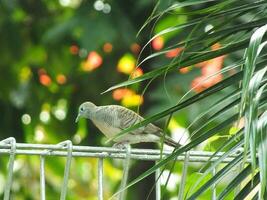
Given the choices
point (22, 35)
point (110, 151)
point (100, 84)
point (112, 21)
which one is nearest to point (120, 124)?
point (112, 21)

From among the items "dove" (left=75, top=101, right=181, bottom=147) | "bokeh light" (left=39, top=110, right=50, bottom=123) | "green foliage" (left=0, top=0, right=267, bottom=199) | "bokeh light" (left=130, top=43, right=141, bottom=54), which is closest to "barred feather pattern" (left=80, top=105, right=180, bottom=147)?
"dove" (left=75, top=101, right=181, bottom=147)

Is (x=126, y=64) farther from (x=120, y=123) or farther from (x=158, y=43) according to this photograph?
(x=120, y=123)

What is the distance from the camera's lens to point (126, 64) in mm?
6281

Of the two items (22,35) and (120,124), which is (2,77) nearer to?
(22,35)

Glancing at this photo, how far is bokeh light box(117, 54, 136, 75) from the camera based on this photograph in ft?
20.1

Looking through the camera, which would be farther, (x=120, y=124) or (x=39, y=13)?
(x=39, y=13)

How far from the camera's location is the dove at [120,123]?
4648 mm

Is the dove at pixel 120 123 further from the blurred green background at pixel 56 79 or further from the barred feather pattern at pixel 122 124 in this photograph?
the blurred green background at pixel 56 79

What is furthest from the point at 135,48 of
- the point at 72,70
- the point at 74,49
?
the point at 72,70

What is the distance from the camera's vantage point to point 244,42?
2.14 meters

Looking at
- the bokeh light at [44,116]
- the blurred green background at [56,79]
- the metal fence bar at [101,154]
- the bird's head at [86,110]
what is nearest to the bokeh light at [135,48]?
the blurred green background at [56,79]

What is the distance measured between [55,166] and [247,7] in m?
4.11

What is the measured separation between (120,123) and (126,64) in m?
1.52

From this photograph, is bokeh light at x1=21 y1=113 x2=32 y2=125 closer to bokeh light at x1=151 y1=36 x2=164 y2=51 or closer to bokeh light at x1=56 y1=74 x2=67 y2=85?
bokeh light at x1=56 y1=74 x2=67 y2=85
